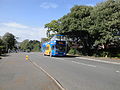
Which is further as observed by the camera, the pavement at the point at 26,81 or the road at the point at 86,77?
the road at the point at 86,77

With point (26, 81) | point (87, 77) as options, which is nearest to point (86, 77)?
point (87, 77)

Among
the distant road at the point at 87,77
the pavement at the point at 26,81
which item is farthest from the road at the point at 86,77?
the pavement at the point at 26,81

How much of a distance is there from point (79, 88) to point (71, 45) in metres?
38.4

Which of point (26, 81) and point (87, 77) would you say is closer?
point (26, 81)

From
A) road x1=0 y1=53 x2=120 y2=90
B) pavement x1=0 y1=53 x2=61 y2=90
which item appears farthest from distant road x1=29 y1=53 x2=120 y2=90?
pavement x1=0 y1=53 x2=61 y2=90

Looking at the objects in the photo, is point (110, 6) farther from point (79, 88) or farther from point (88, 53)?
point (79, 88)

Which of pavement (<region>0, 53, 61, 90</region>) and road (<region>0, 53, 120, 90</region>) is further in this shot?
road (<region>0, 53, 120, 90</region>)

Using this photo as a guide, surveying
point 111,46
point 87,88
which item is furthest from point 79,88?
point 111,46

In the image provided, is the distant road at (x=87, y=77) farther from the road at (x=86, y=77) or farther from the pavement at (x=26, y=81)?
the pavement at (x=26, y=81)

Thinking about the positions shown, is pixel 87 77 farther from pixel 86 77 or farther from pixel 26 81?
pixel 26 81

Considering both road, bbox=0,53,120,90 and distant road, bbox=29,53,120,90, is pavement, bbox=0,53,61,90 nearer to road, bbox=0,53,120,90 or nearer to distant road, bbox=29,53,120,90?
road, bbox=0,53,120,90

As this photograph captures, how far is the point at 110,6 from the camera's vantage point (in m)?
26.8

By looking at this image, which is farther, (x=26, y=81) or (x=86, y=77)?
(x=86, y=77)

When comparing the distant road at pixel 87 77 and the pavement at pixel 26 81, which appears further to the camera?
the distant road at pixel 87 77
